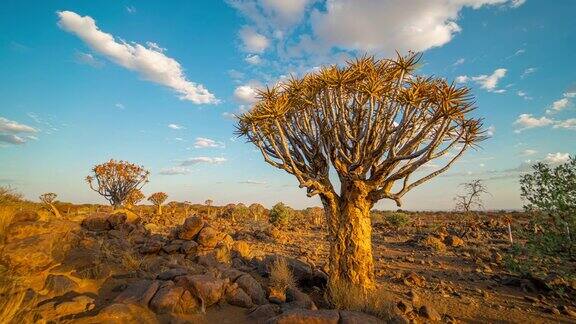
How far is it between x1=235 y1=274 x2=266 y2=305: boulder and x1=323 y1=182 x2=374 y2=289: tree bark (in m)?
1.70

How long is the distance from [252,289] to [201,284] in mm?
1063

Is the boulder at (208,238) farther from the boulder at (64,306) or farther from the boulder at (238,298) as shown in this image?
the boulder at (64,306)

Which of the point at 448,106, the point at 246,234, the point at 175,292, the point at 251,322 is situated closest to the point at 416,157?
the point at 448,106

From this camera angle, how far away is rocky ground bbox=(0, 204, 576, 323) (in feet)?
17.2

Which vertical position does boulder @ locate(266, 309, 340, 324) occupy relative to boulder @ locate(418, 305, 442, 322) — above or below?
above

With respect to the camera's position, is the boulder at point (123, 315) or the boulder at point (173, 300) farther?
the boulder at point (173, 300)

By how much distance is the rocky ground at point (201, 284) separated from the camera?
5.24 meters

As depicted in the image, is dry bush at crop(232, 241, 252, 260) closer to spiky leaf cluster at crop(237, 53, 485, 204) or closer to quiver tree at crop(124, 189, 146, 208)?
spiky leaf cluster at crop(237, 53, 485, 204)

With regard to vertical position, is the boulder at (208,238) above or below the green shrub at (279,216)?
below

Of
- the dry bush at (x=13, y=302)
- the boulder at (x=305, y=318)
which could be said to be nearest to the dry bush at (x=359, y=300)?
the boulder at (x=305, y=318)

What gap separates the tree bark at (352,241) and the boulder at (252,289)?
1.70 m

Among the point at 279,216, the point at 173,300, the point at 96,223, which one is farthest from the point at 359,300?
the point at 279,216

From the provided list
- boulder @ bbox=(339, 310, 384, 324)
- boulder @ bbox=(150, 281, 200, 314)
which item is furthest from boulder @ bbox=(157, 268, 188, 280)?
boulder @ bbox=(339, 310, 384, 324)

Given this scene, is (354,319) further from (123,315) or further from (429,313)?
(123,315)
